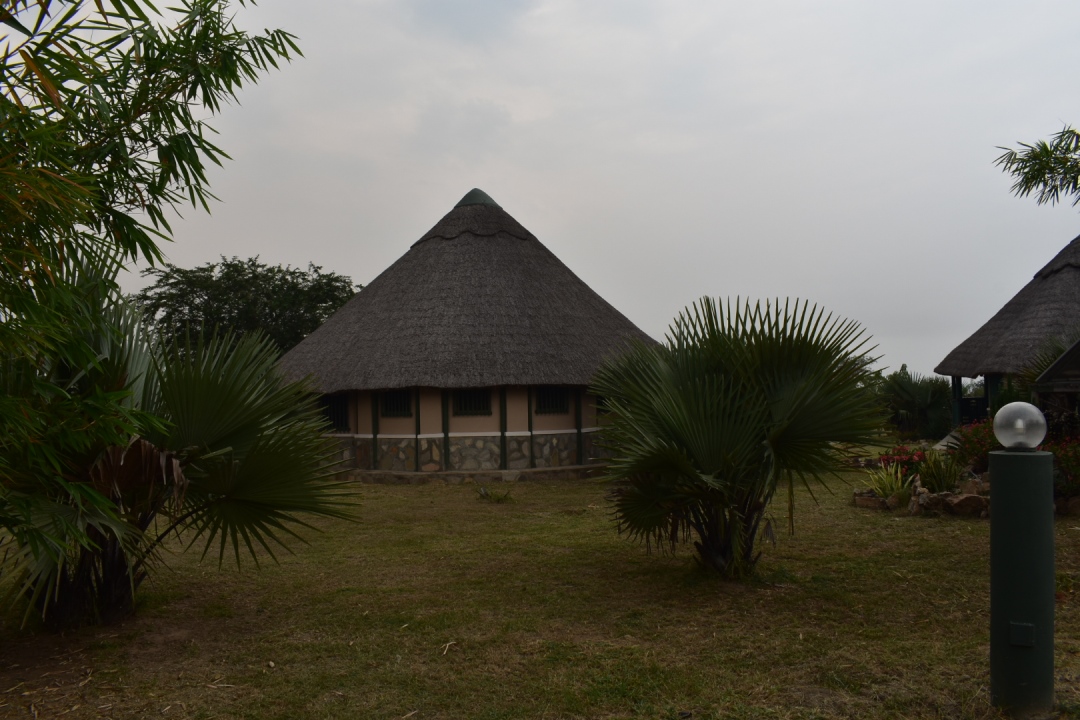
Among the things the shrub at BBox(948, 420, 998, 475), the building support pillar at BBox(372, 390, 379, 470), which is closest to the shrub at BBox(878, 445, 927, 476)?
the shrub at BBox(948, 420, 998, 475)

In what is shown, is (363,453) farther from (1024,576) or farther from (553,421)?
(1024,576)

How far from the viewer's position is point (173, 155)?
5098 millimetres

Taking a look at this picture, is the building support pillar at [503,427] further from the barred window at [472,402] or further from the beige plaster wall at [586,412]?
the beige plaster wall at [586,412]

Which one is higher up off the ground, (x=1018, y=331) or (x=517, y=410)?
(x=1018, y=331)

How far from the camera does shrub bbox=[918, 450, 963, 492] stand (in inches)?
463

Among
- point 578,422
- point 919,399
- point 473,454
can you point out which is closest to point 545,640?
point 473,454

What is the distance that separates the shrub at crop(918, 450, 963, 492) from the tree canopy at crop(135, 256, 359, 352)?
22.3 m

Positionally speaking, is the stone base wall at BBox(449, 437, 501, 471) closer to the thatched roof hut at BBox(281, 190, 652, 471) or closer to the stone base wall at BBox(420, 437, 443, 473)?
the thatched roof hut at BBox(281, 190, 652, 471)

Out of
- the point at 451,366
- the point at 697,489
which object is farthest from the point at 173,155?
the point at 451,366

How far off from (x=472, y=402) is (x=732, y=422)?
10.8 meters

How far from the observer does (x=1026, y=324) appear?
66.5 feet

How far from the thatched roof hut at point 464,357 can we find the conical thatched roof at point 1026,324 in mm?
8332

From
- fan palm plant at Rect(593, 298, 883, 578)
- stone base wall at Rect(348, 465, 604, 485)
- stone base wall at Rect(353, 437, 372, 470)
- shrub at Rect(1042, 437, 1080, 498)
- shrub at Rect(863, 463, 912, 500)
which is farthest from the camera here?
stone base wall at Rect(353, 437, 372, 470)

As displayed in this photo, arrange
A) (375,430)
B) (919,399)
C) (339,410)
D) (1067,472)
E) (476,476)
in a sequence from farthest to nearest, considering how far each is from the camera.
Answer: (919,399) → (339,410) → (375,430) → (476,476) → (1067,472)
